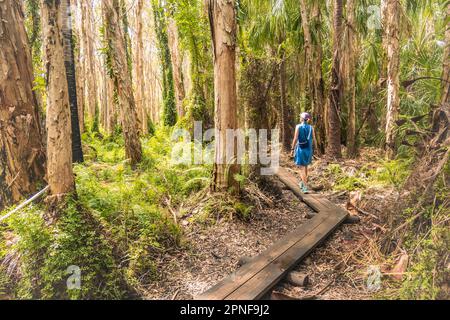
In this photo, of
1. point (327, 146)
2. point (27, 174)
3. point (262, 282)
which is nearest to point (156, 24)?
point (327, 146)

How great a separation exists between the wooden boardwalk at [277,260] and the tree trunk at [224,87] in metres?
1.55

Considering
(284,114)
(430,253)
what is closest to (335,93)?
(284,114)

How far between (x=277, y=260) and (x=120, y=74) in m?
6.98

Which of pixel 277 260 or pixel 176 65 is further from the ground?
pixel 176 65

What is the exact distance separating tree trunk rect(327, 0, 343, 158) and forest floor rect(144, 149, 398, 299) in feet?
9.28

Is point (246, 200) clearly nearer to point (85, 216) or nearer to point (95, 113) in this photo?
point (85, 216)

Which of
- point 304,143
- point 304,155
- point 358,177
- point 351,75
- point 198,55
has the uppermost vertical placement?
point 198,55

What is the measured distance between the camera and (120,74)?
344 inches

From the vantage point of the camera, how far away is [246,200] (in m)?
6.00

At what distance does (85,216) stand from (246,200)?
3143 mm

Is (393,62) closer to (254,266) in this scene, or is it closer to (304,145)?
(304,145)

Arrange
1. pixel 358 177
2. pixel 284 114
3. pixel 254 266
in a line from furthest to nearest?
pixel 284 114 → pixel 358 177 → pixel 254 266
